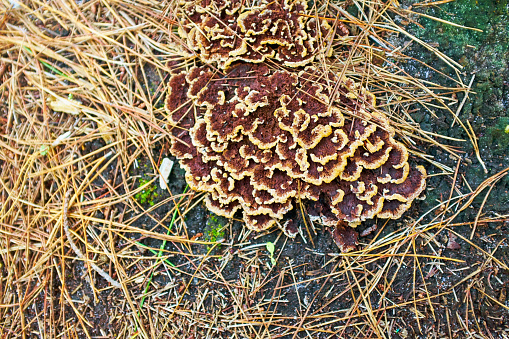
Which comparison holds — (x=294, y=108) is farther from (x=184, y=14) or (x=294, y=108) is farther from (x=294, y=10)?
(x=184, y=14)

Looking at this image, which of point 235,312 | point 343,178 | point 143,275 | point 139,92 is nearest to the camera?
point 343,178

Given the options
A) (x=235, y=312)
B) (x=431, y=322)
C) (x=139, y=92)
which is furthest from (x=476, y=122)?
(x=139, y=92)

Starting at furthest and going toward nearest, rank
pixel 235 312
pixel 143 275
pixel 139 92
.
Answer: pixel 139 92 → pixel 143 275 → pixel 235 312

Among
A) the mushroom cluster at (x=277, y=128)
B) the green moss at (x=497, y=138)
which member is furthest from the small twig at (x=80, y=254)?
the green moss at (x=497, y=138)

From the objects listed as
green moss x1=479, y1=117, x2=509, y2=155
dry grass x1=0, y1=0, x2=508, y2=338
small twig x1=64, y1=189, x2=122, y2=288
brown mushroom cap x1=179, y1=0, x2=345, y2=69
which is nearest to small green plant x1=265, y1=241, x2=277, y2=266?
dry grass x1=0, y1=0, x2=508, y2=338

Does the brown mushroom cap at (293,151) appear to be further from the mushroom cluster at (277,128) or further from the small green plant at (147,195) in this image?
the small green plant at (147,195)

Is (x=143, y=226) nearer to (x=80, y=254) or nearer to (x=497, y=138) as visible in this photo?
(x=80, y=254)

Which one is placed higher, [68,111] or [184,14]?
[184,14]
